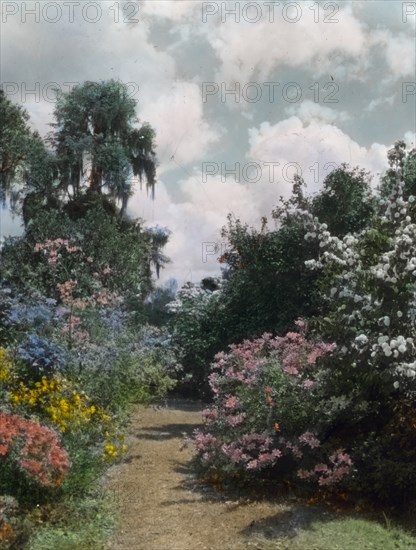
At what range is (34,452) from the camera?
7320 millimetres

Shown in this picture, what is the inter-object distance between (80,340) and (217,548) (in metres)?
7.27

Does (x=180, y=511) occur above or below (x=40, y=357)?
below

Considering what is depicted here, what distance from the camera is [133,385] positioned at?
48.2ft

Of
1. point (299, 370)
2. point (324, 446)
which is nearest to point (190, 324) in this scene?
point (299, 370)

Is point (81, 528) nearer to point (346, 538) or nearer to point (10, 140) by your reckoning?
point (346, 538)

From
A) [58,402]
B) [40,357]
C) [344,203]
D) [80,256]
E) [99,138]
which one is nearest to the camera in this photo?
[58,402]

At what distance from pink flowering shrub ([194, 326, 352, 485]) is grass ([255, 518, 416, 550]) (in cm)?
81

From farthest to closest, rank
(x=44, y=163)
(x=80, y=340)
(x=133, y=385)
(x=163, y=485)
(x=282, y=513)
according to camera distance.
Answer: (x=44, y=163) → (x=133, y=385) → (x=80, y=340) → (x=163, y=485) → (x=282, y=513)

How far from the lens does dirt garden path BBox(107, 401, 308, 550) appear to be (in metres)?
7.27

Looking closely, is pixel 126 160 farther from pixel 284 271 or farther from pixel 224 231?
pixel 284 271

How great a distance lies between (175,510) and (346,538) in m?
2.08

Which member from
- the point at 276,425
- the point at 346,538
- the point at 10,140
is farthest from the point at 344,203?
the point at 10,140

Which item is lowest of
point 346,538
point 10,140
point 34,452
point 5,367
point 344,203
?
point 346,538

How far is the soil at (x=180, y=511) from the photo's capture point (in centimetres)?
728
